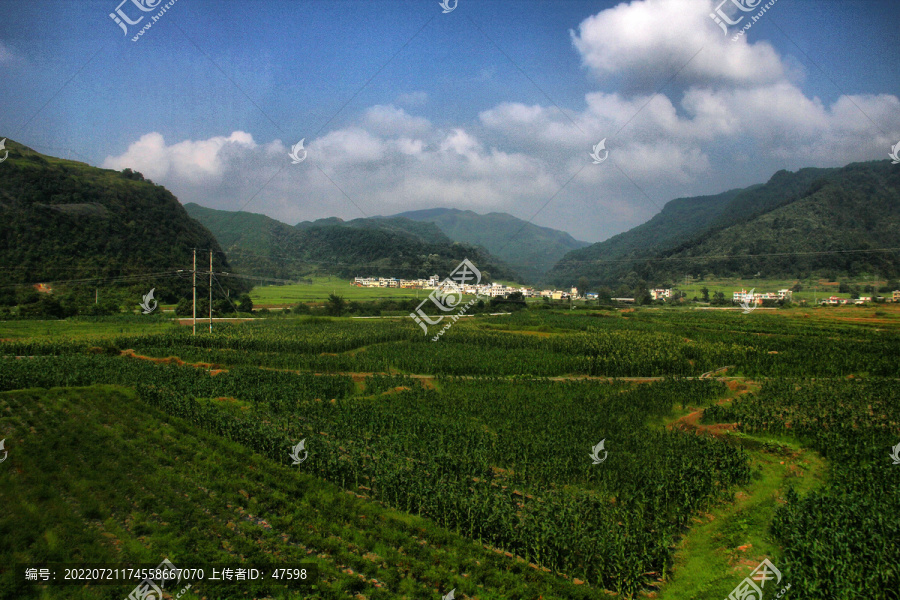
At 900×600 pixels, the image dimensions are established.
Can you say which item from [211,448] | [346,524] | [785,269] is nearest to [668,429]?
[346,524]

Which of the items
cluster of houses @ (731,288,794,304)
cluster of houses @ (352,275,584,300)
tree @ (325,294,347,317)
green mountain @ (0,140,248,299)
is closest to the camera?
green mountain @ (0,140,248,299)

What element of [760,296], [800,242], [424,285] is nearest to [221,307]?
[424,285]

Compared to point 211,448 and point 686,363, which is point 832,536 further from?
point 686,363

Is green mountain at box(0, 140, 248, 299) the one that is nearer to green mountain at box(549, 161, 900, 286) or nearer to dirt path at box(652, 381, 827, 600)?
dirt path at box(652, 381, 827, 600)

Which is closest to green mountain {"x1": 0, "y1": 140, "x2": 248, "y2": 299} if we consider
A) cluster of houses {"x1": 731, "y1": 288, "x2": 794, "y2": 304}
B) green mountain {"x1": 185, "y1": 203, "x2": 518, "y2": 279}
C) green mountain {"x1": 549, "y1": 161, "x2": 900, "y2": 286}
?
green mountain {"x1": 185, "y1": 203, "x2": 518, "y2": 279}

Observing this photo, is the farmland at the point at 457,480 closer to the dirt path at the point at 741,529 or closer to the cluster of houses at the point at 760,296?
the dirt path at the point at 741,529

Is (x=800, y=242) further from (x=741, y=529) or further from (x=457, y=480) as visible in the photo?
(x=457, y=480)

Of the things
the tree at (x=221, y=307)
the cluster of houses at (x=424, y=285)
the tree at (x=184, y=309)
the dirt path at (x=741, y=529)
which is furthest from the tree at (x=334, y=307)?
the dirt path at (x=741, y=529)
